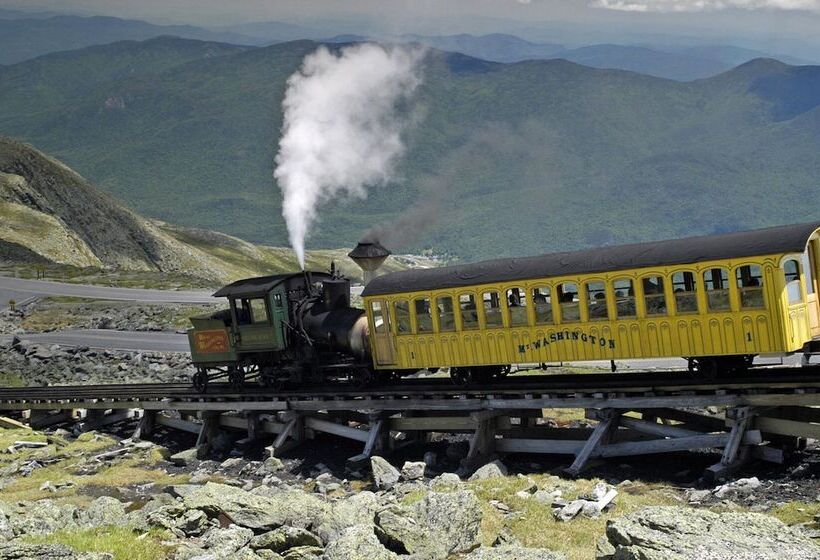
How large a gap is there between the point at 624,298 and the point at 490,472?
16.9 ft

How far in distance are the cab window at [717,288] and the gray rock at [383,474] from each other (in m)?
8.59

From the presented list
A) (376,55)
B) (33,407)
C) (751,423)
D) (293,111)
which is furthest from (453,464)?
(376,55)

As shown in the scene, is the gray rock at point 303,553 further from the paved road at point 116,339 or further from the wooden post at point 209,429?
the paved road at point 116,339

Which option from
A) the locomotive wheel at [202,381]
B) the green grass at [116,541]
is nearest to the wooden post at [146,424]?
the locomotive wheel at [202,381]

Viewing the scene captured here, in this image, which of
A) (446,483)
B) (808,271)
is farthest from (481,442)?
(808,271)

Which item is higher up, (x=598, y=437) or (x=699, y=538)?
(x=699, y=538)

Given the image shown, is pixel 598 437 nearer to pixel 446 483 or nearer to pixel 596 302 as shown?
pixel 596 302

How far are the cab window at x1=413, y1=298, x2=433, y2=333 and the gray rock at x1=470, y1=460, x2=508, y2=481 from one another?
15.6ft

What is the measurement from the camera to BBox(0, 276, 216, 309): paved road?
71.2 metres

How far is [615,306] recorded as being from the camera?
76.1ft

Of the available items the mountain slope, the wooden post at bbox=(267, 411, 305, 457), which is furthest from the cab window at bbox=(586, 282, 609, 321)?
the mountain slope

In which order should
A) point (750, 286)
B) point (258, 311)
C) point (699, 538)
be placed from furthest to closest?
1. point (258, 311)
2. point (750, 286)
3. point (699, 538)

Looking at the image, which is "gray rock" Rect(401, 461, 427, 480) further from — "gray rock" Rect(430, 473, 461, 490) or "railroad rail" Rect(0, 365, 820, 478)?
"gray rock" Rect(430, 473, 461, 490)

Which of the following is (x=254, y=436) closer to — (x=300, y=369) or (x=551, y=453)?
(x=300, y=369)
